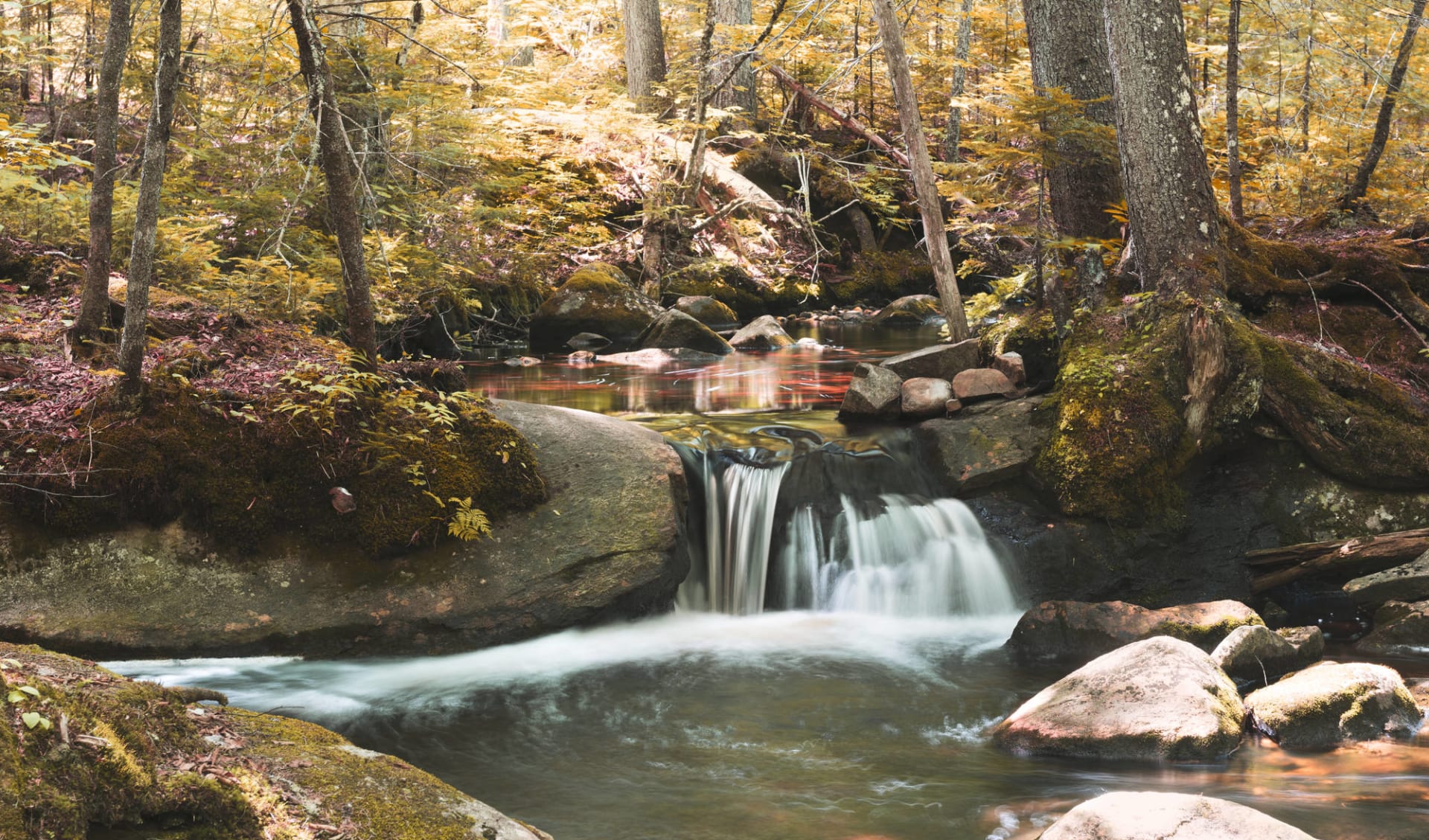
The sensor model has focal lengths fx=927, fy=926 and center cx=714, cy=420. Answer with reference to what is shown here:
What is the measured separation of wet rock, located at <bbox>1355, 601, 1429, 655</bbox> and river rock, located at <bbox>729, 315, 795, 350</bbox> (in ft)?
35.5

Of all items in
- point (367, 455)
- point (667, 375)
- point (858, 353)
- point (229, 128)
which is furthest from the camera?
point (858, 353)

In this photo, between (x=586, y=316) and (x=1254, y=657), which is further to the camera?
(x=586, y=316)

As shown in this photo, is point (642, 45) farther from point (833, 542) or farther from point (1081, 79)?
point (833, 542)

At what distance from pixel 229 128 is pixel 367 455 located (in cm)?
644

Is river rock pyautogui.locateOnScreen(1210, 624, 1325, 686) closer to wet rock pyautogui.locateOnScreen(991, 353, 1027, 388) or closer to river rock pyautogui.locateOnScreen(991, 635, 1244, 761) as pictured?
river rock pyautogui.locateOnScreen(991, 635, 1244, 761)

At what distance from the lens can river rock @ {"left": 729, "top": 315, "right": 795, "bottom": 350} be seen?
16.4m

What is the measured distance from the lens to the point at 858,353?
15.0 metres

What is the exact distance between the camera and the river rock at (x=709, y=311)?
18250mm

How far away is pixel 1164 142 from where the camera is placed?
7957mm

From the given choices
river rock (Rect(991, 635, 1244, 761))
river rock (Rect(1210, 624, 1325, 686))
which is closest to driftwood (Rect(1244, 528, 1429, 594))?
river rock (Rect(1210, 624, 1325, 686))

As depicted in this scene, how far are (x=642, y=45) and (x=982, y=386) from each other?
14.3 metres

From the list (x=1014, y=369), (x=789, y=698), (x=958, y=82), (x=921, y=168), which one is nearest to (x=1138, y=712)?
(x=789, y=698)

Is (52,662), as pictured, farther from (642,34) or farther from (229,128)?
(642,34)

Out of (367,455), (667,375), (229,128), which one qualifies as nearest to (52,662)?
(367,455)
